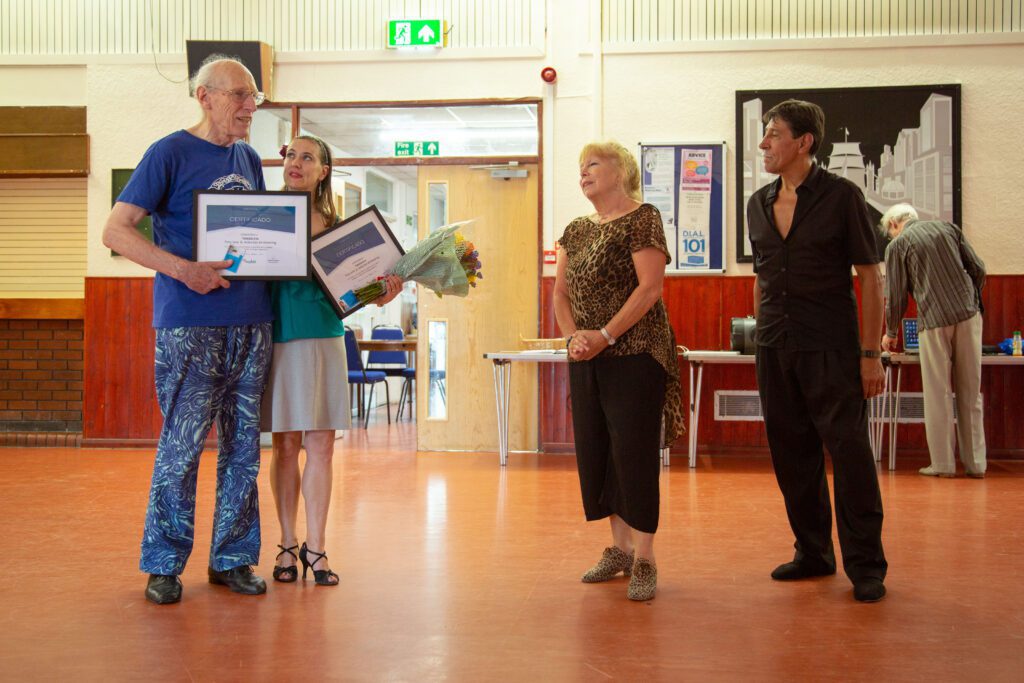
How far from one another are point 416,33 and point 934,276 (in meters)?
4.18

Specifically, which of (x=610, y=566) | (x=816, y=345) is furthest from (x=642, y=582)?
(x=816, y=345)

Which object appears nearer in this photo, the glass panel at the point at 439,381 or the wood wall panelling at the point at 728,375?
the wood wall panelling at the point at 728,375

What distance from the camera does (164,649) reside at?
2811 millimetres

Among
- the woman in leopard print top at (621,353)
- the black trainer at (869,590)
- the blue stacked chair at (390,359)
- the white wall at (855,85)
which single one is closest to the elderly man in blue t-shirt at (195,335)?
the woman in leopard print top at (621,353)

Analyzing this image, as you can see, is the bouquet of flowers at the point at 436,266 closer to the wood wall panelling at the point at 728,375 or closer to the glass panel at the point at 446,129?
the wood wall panelling at the point at 728,375

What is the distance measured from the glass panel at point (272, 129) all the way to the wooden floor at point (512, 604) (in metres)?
3.60

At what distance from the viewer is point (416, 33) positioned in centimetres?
788

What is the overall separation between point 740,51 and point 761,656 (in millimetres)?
5849

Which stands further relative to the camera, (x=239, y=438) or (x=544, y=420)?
(x=544, y=420)

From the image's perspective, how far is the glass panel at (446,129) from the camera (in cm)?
795

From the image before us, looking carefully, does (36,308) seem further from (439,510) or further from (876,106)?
(876,106)

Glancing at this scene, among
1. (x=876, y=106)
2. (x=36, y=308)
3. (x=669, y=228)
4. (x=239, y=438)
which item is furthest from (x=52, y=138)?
(x=876, y=106)

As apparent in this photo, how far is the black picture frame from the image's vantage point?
743cm

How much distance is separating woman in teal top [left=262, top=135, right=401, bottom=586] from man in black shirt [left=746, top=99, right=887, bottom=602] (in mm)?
1363
